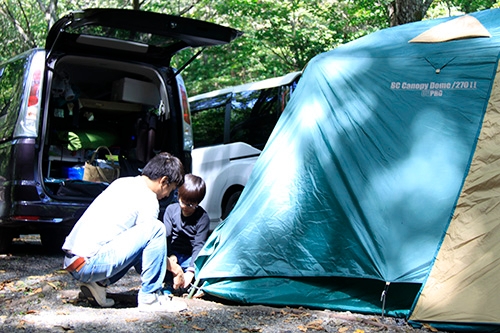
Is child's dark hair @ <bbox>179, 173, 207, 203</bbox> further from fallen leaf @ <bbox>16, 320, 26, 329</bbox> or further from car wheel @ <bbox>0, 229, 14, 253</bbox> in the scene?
car wheel @ <bbox>0, 229, 14, 253</bbox>

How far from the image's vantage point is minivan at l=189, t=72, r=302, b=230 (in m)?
7.56

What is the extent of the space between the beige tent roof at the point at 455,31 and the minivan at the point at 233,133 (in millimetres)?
3034

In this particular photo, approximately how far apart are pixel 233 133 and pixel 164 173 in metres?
4.27

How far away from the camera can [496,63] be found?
4023 millimetres

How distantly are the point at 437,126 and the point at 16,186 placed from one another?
148 inches

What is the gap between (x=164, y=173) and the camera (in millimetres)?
3930

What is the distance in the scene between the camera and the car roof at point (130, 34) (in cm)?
550

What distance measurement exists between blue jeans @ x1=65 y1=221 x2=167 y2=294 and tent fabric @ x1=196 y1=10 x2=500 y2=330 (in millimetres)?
584

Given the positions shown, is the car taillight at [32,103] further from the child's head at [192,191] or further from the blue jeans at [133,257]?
the blue jeans at [133,257]

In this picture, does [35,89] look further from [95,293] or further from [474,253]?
[474,253]

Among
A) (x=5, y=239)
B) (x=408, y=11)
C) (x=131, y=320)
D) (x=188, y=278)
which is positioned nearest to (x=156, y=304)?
(x=131, y=320)

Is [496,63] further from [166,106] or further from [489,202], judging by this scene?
[166,106]

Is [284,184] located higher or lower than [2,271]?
higher

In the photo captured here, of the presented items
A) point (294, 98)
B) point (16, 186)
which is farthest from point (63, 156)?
point (294, 98)
